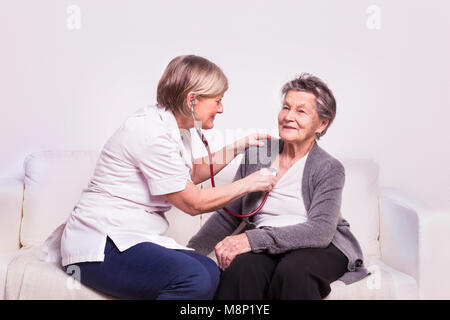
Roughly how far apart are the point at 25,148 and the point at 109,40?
0.70m

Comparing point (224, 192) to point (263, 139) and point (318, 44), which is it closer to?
point (263, 139)

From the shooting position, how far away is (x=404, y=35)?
2.71 metres

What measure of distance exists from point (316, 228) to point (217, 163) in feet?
1.61

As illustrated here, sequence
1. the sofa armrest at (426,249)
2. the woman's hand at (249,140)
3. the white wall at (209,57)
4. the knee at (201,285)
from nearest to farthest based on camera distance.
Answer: the knee at (201,285) < the sofa armrest at (426,249) < the woman's hand at (249,140) < the white wall at (209,57)

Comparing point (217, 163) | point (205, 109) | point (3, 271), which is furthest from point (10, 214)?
point (205, 109)

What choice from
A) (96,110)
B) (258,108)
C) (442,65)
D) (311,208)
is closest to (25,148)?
(96,110)

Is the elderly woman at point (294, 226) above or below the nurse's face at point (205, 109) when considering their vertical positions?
below

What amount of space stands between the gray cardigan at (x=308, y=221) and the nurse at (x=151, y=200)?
18cm

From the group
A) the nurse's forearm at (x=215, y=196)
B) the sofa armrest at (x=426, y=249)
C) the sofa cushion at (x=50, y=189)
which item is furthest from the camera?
the sofa cushion at (x=50, y=189)

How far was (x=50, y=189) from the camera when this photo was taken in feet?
7.69

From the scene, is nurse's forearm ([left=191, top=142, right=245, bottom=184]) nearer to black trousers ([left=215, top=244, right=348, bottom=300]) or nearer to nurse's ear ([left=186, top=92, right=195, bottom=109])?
nurse's ear ([left=186, top=92, right=195, bottom=109])

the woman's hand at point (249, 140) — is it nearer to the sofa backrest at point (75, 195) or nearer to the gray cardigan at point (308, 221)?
the gray cardigan at point (308, 221)

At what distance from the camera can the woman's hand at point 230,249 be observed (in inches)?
70.2

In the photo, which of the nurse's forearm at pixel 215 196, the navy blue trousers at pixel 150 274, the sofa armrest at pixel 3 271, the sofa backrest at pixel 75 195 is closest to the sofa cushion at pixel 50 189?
the sofa backrest at pixel 75 195
